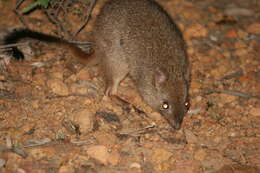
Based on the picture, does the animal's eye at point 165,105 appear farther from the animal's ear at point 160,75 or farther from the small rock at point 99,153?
the small rock at point 99,153

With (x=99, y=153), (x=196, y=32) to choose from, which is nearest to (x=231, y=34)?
(x=196, y=32)

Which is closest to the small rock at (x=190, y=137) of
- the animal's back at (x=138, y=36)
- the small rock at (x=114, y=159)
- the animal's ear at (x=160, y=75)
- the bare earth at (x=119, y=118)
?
the bare earth at (x=119, y=118)

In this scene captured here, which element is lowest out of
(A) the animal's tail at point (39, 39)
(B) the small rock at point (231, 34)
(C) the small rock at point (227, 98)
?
(C) the small rock at point (227, 98)

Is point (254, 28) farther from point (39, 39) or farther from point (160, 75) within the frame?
point (39, 39)

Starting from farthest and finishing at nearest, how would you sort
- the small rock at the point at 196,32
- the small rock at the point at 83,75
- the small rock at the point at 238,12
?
the small rock at the point at 238,12 → the small rock at the point at 196,32 → the small rock at the point at 83,75

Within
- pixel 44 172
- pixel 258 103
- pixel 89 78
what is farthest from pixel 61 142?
pixel 258 103

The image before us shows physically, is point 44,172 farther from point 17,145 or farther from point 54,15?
point 54,15

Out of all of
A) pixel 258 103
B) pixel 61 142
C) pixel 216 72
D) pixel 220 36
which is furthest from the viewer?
pixel 220 36
